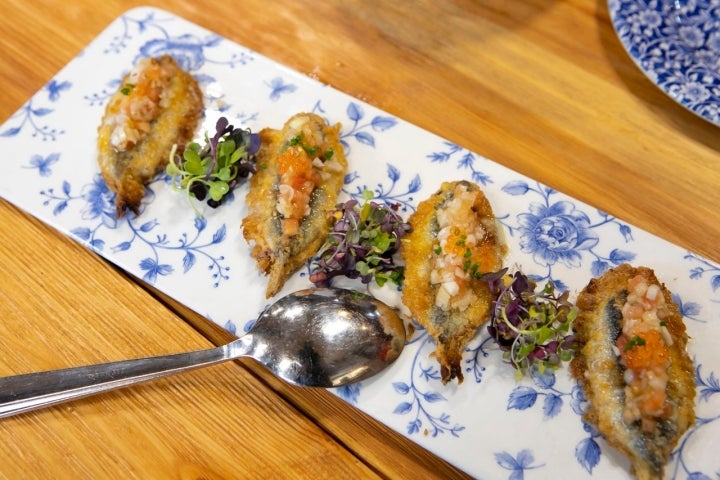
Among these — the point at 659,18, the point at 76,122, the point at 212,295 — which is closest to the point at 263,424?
the point at 212,295

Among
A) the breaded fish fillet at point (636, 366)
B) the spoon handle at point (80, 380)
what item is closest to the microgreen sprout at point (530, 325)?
the breaded fish fillet at point (636, 366)

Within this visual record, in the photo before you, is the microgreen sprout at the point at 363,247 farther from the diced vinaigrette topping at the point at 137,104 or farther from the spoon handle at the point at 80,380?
the diced vinaigrette topping at the point at 137,104

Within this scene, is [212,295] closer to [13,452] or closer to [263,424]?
[263,424]

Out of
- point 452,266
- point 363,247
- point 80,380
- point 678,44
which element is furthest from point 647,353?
point 80,380

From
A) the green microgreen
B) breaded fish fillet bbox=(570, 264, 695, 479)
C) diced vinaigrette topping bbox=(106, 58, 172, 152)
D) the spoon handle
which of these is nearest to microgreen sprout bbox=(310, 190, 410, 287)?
the spoon handle

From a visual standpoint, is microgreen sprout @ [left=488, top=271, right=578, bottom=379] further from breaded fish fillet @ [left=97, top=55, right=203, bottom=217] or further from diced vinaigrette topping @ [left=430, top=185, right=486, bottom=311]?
breaded fish fillet @ [left=97, top=55, right=203, bottom=217]

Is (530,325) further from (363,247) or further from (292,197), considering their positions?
(292,197)
